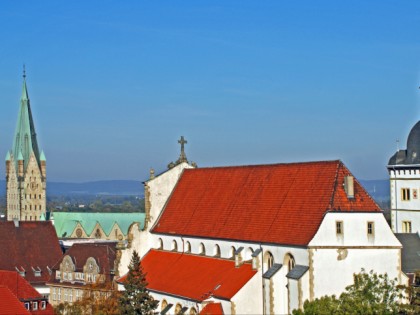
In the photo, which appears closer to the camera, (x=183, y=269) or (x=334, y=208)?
(x=334, y=208)

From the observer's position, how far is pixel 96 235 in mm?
174375

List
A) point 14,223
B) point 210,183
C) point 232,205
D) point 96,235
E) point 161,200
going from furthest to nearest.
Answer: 1. point 96,235
2. point 14,223
3. point 161,200
4. point 210,183
5. point 232,205

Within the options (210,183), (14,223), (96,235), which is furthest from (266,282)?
(96,235)

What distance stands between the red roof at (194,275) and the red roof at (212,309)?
66cm

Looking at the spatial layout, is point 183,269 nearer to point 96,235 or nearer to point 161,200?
point 161,200

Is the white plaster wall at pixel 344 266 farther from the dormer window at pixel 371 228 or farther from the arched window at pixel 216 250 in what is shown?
the arched window at pixel 216 250

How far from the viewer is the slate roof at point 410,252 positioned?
212 ft

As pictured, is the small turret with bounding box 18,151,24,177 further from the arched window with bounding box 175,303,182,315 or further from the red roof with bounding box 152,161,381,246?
the arched window with bounding box 175,303,182,315

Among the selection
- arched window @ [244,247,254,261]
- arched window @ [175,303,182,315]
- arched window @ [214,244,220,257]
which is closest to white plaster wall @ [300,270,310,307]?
arched window @ [244,247,254,261]

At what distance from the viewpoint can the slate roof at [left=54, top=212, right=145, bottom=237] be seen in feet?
571

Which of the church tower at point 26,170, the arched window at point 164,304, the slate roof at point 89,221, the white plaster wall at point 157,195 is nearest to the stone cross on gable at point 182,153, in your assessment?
the white plaster wall at point 157,195

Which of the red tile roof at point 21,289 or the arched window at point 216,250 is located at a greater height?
the arched window at point 216,250

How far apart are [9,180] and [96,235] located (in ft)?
85.0

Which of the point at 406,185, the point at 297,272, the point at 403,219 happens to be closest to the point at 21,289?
the point at 297,272
